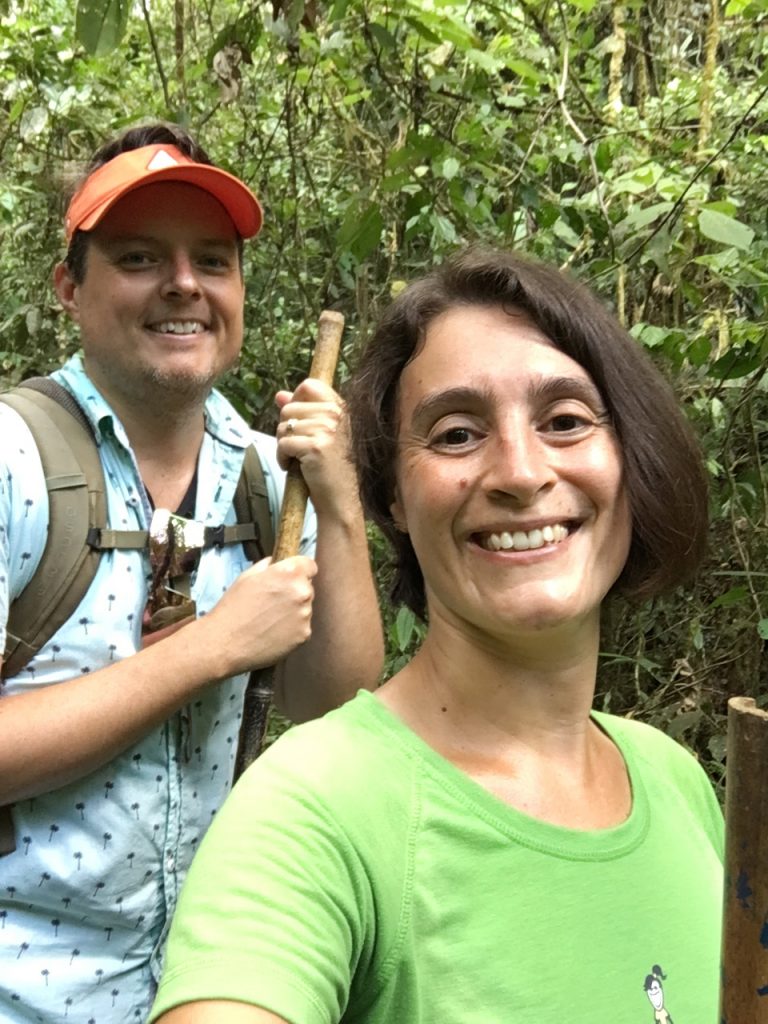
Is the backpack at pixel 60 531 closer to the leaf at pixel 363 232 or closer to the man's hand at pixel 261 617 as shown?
the man's hand at pixel 261 617

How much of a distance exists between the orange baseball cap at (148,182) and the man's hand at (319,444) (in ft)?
1.49

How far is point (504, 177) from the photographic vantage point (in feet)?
11.4

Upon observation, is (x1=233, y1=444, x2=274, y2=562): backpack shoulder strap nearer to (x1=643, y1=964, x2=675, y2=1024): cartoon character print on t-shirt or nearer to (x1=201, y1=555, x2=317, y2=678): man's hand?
(x1=201, y1=555, x2=317, y2=678): man's hand

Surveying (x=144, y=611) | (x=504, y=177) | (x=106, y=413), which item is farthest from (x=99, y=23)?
(x=504, y=177)

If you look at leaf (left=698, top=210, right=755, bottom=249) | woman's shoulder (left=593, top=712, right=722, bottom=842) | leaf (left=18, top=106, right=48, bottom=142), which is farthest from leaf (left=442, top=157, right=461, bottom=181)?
woman's shoulder (left=593, top=712, right=722, bottom=842)

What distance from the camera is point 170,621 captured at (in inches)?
73.7

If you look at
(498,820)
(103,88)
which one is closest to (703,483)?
(498,820)

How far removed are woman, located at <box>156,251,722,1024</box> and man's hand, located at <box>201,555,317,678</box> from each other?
1.38 feet

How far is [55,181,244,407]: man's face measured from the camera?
2008mm

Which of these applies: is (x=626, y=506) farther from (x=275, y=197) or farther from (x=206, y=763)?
(x=275, y=197)

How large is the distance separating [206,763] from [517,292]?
3.80 feet

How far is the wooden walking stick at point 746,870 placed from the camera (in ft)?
1.62

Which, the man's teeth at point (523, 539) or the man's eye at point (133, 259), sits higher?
the man's eye at point (133, 259)

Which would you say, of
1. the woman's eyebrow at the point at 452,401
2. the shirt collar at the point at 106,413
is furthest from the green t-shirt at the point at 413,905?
the shirt collar at the point at 106,413
